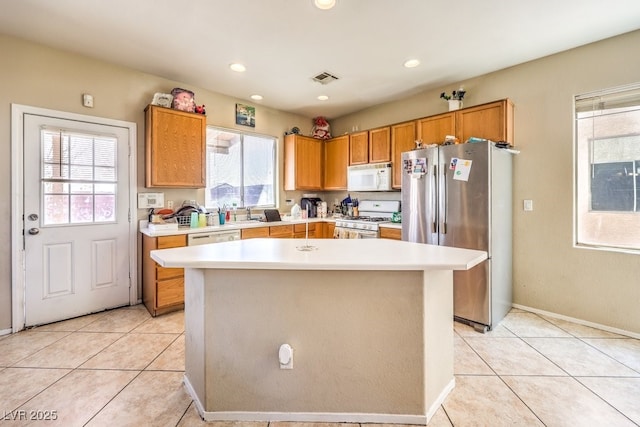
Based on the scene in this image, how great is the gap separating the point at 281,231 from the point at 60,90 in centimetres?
279

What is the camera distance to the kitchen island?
1568mm

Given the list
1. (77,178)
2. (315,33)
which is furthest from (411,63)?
(77,178)

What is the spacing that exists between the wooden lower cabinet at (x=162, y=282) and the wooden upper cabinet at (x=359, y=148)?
2.66 metres

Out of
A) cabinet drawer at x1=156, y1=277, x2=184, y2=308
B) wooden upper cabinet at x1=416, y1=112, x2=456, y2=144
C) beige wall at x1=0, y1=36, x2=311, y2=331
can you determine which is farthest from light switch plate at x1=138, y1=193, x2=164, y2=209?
wooden upper cabinet at x1=416, y1=112, x2=456, y2=144

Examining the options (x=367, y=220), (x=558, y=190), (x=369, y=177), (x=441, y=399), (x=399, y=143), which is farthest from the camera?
(x=369, y=177)

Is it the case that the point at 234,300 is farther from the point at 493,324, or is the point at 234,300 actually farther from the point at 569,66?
the point at 569,66

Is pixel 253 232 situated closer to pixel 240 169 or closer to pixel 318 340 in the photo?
pixel 240 169

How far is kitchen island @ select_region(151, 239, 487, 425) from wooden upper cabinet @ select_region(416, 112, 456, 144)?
2217 mm

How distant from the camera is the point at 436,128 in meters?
3.50

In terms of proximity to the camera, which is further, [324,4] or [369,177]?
[369,177]

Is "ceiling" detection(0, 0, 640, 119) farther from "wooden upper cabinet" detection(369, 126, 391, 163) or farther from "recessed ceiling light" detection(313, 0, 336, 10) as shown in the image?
"wooden upper cabinet" detection(369, 126, 391, 163)

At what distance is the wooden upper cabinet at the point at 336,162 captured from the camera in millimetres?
4695

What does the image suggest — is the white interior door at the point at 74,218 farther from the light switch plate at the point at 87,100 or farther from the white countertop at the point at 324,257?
the white countertop at the point at 324,257

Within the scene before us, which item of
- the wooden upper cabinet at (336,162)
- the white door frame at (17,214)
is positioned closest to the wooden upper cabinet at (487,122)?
the wooden upper cabinet at (336,162)
